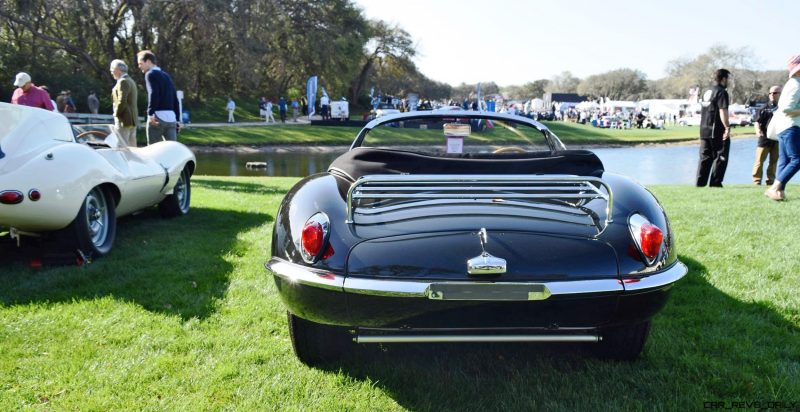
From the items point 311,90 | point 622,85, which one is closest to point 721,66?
point 622,85

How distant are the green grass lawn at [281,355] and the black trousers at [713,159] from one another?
5113mm

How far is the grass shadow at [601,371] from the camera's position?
2354mm

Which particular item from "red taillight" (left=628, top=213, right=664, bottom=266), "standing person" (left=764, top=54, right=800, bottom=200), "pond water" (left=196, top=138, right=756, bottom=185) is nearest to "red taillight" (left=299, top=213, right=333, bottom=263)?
"red taillight" (left=628, top=213, right=664, bottom=266)

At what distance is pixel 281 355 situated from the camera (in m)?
2.79

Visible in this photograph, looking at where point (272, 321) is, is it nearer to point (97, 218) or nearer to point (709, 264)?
point (97, 218)

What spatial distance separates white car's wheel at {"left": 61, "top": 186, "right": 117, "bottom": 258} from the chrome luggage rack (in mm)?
2573

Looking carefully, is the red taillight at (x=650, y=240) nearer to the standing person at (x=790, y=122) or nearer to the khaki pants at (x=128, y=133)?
the standing person at (x=790, y=122)

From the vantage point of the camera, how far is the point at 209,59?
3516 cm

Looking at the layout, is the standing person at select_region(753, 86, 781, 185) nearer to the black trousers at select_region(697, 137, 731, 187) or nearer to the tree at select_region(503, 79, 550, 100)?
the black trousers at select_region(697, 137, 731, 187)

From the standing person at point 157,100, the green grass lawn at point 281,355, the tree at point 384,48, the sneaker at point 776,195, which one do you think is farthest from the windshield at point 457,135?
the tree at point 384,48

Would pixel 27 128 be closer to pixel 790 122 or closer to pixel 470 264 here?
pixel 470 264

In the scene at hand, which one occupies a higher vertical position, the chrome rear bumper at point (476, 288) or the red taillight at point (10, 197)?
the red taillight at point (10, 197)

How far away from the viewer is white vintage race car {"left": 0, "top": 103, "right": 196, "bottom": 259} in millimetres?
3689

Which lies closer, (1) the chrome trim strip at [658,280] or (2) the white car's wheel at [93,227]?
(1) the chrome trim strip at [658,280]
